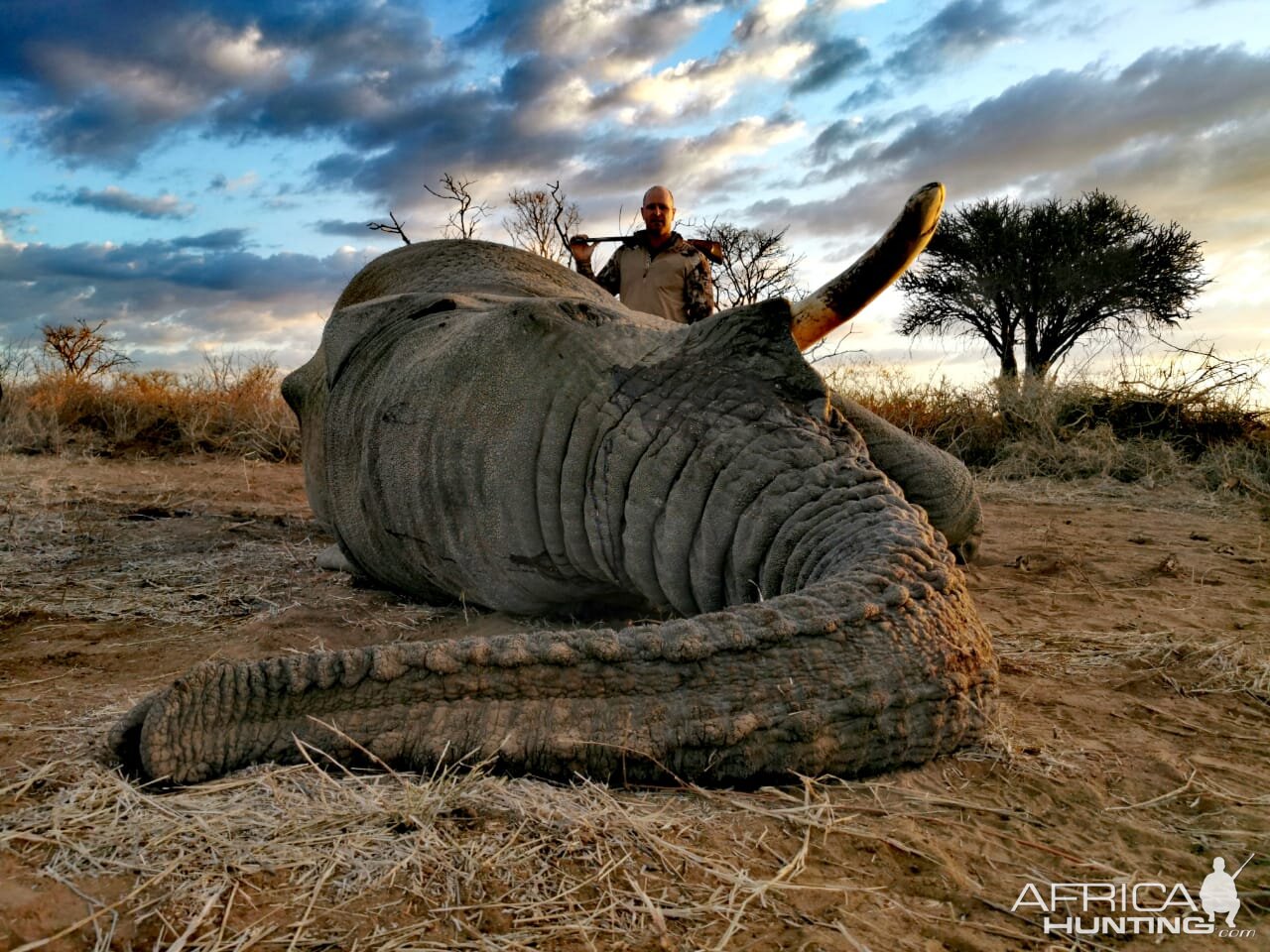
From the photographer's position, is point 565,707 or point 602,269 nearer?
point 565,707

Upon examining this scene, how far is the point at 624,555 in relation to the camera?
2529mm

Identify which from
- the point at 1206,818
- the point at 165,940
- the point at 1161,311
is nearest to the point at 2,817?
the point at 165,940

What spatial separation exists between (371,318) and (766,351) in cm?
212

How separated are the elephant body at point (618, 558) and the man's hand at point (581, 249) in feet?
14.9

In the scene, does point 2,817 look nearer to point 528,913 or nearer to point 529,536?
point 528,913

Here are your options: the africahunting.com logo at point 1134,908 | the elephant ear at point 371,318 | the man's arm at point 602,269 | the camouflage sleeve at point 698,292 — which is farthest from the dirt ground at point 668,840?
the man's arm at point 602,269

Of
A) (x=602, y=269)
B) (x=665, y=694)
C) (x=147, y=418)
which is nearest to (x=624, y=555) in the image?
(x=665, y=694)

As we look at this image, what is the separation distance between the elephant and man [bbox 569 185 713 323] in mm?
3627

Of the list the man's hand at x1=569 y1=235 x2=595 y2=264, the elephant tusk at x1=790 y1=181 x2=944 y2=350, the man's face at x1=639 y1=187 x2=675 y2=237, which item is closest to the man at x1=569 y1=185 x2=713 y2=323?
the man's face at x1=639 y1=187 x2=675 y2=237

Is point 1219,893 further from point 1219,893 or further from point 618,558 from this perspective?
point 618,558

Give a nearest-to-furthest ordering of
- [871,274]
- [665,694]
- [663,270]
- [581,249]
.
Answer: [665,694]
[871,274]
[663,270]
[581,249]

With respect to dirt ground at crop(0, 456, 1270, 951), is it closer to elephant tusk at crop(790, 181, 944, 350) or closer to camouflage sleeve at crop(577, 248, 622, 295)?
elephant tusk at crop(790, 181, 944, 350)

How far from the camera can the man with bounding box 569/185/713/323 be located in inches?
290

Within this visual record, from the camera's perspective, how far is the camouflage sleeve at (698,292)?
739 cm
